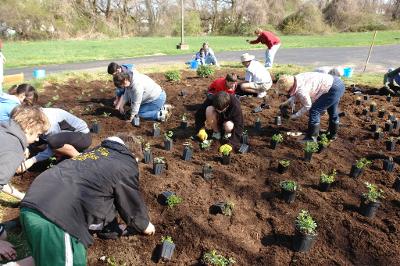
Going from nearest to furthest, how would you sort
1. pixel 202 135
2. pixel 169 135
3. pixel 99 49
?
1. pixel 202 135
2. pixel 169 135
3. pixel 99 49

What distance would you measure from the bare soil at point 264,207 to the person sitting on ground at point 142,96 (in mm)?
386

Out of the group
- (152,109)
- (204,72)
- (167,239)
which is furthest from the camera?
(204,72)

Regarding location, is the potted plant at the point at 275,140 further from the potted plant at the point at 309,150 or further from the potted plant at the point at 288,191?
the potted plant at the point at 288,191

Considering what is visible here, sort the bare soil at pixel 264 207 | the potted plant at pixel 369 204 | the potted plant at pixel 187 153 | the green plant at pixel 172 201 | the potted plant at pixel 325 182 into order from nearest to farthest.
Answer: the bare soil at pixel 264 207 < the potted plant at pixel 369 204 < the green plant at pixel 172 201 < the potted plant at pixel 325 182 < the potted plant at pixel 187 153

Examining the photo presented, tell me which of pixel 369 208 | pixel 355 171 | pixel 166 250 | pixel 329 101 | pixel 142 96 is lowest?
pixel 166 250

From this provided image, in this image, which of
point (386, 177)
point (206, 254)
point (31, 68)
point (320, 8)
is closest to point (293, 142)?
point (386, 177)

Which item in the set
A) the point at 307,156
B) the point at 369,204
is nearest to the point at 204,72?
the point at 307,156

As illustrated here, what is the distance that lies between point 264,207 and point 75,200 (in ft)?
7.43

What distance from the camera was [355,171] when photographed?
4.57 m

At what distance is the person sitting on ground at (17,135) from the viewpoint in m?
2.66

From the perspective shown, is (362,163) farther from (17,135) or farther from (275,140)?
(17,135)

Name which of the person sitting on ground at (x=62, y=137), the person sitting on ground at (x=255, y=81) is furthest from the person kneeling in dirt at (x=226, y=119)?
the person sitting on ground at (x=255, y=81)

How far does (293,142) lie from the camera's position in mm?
5625

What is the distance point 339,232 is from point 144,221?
2.02 m
